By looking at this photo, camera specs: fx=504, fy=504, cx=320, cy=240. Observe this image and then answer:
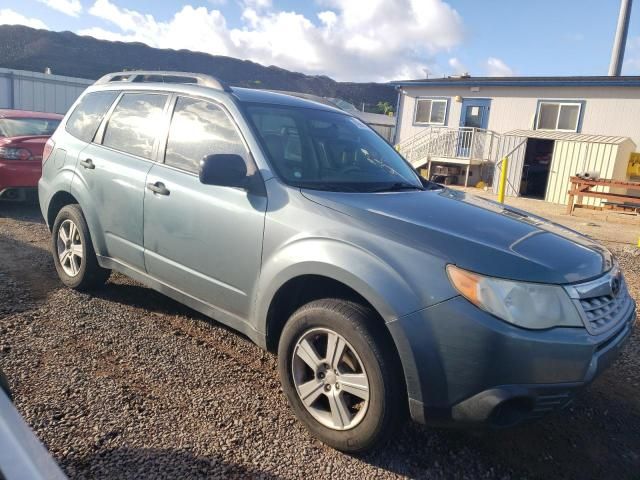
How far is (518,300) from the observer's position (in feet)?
7.21

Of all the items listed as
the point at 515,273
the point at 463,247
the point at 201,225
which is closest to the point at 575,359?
the point at 515,273

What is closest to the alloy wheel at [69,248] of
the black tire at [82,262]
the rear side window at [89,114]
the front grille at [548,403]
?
the black tire at [82,262]

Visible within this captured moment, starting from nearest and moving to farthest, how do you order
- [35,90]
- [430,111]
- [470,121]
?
[470,121] → [430,111] → [35,90]

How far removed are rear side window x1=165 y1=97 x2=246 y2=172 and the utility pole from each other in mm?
27099

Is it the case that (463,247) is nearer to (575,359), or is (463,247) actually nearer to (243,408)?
(575,359)

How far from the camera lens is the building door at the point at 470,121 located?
19828mm

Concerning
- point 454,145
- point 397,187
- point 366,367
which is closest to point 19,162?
point 397,187

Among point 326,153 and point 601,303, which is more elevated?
point 326,153

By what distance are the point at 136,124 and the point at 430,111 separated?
1915 centimetres

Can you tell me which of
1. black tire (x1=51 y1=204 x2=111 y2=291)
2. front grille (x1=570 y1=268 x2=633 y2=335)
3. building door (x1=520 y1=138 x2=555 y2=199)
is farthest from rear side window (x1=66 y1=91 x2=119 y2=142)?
building door (x1=520 y1=138 x2=555 y2=199)

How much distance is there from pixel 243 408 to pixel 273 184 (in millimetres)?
1315

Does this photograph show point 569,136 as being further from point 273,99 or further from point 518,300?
point 518,300

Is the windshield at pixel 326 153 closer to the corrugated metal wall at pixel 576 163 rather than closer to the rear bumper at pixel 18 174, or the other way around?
the rear bumper at pixel 18 174

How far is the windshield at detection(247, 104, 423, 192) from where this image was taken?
3127 millimetres
